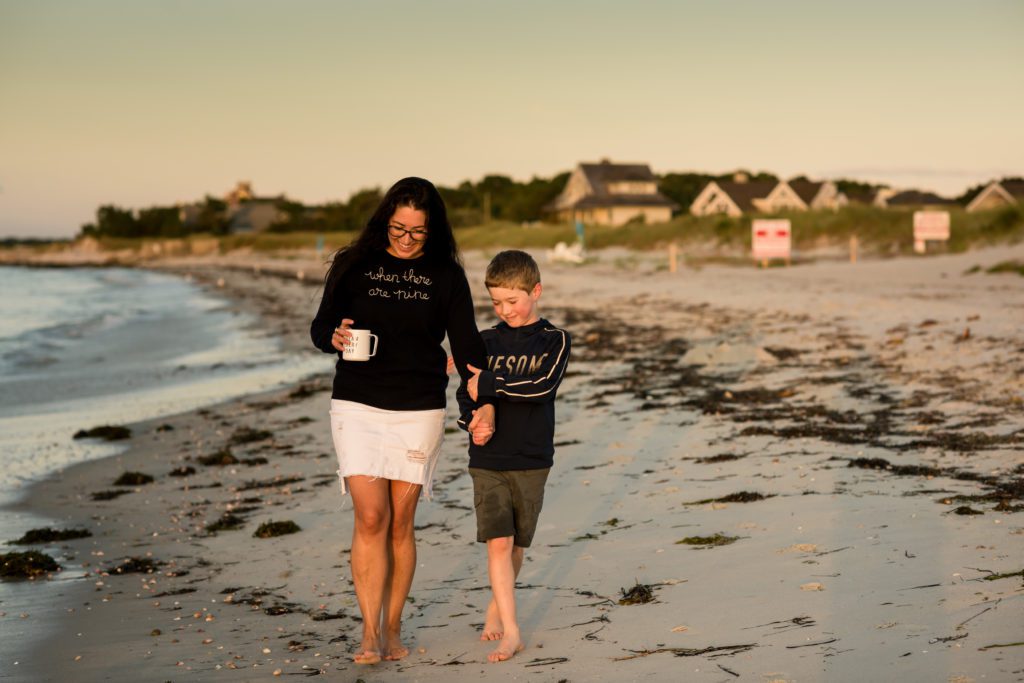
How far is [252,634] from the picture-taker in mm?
4910

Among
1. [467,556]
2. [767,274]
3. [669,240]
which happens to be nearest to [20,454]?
[467,556]

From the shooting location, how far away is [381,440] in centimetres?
430

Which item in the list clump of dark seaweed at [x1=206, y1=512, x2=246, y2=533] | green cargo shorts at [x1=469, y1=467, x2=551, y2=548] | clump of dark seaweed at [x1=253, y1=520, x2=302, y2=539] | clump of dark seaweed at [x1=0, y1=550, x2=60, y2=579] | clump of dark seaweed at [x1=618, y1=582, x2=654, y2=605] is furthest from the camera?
clump of dark seaweed at [x1=206, y1=512, x2=246, y2=533]

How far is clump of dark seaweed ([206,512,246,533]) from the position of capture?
7.06 metres

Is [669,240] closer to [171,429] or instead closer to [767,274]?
[767,274]

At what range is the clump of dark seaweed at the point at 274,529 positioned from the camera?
6.71 meters

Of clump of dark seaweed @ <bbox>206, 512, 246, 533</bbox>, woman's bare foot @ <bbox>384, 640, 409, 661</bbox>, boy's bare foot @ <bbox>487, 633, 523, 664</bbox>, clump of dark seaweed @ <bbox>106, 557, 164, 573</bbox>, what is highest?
boy's bare foot @ <bbox>487, 633, 523, 664</bbox>

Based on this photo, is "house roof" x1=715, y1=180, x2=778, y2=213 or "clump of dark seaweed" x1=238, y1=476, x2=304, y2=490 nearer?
"clump of dark seaweed" x1=238, y1=476, x2=304, y2=490

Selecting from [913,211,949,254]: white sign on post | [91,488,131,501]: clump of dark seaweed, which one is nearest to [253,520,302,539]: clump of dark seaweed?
[91,488,131,501]: clump of dark seaweed

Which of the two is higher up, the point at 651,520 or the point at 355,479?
the point at 355,479

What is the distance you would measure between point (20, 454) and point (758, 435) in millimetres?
7097

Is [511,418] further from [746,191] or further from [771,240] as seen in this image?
[746,191]

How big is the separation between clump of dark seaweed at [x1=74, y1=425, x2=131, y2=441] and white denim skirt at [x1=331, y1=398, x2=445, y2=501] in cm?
726

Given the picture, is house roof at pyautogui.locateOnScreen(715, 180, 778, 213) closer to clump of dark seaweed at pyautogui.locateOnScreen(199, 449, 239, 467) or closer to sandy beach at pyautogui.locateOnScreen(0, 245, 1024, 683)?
sandy beach at pyautogui.locateOnScreen(0, 245, 1024, 683)
